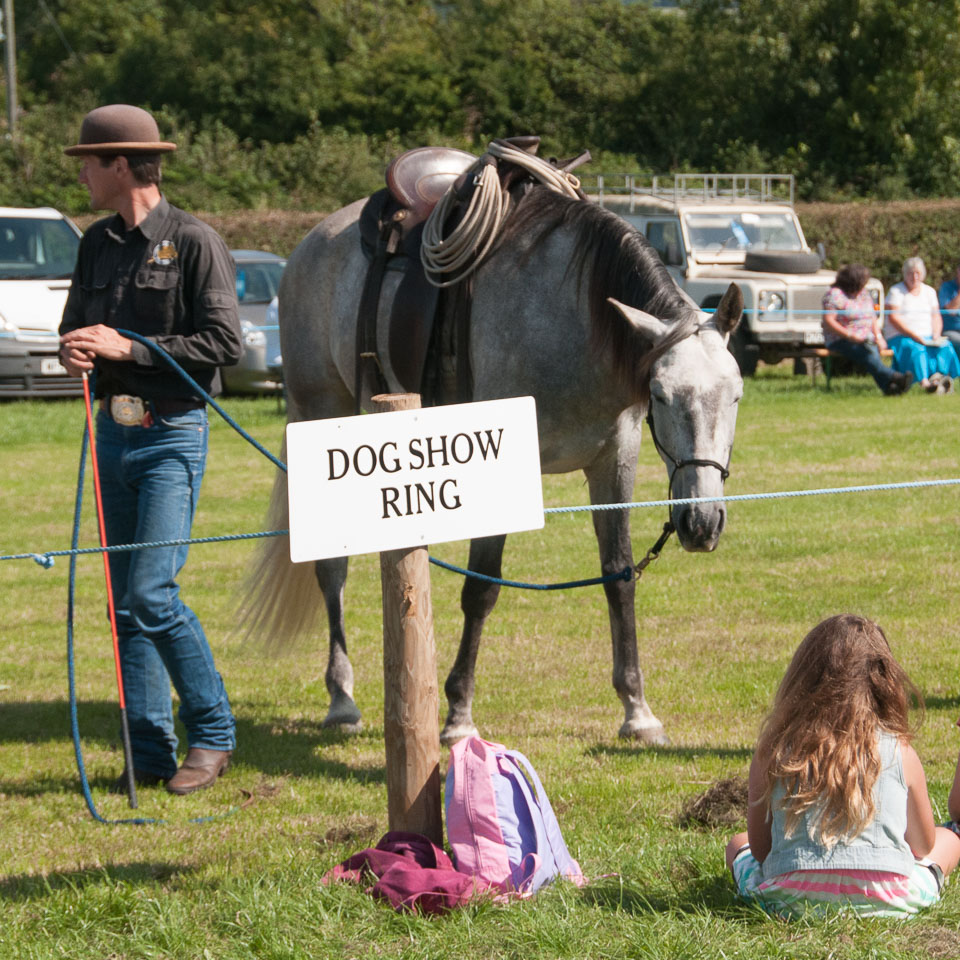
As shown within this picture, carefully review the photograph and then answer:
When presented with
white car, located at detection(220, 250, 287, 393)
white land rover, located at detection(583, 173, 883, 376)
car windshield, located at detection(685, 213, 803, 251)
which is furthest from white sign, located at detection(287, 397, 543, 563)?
car windshield, located at detection(685, 213, 803, 251)

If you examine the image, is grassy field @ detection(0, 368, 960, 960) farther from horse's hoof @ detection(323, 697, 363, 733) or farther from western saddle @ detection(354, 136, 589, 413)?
western saddle @ detection(354, 136, 589, 413)

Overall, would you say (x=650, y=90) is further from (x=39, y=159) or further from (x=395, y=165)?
(x=395, y=165)

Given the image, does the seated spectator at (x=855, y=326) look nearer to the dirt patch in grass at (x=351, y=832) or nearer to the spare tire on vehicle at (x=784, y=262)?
the spare tire on vehicle at (x=784, y=262)

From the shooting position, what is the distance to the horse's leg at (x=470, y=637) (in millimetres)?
5676

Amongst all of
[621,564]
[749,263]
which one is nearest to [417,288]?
[621,564]

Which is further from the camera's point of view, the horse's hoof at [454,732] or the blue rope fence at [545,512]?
the horse's hoof at [454,732]

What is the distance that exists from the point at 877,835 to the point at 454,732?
2420 millimetres

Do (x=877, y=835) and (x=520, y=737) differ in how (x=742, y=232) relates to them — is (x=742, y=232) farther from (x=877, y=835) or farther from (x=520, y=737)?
(x=877, y=835)

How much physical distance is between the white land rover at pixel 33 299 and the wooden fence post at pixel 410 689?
45.6 ft

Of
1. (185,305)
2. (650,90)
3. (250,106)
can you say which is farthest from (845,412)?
(250,106)

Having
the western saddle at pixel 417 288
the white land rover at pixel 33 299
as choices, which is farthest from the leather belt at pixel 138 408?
the white land rover at pixel 33 299

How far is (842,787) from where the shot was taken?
340 centimetres

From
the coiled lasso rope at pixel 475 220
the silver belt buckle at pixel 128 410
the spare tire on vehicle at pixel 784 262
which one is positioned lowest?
the silver belt buckle at pixel 128 410

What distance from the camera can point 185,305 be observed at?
525cm
